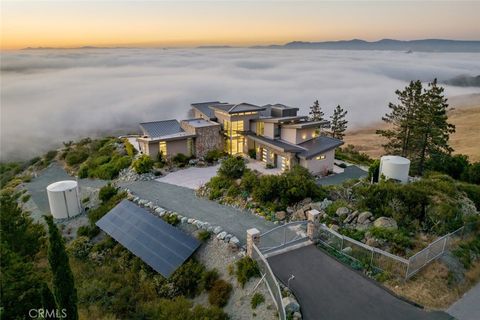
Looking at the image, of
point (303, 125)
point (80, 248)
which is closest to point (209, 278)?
point (80, 248)

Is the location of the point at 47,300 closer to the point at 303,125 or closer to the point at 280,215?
the point at 280,215

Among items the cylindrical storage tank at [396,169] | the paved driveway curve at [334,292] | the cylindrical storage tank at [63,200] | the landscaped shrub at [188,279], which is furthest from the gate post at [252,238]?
the cylindrical storage tank at [63,200]

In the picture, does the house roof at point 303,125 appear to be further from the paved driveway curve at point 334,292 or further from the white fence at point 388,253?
the paved driveway curve at point 334,292

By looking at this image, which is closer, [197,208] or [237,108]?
[197,208]

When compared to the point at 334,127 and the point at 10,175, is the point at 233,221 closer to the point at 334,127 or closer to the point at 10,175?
the point at 334,127

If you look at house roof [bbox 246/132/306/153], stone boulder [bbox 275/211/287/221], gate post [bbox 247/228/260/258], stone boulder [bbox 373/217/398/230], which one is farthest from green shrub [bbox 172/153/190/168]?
stone boulder [bbox 373/217/398/230]

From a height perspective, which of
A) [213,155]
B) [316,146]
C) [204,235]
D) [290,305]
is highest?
[316,146]
